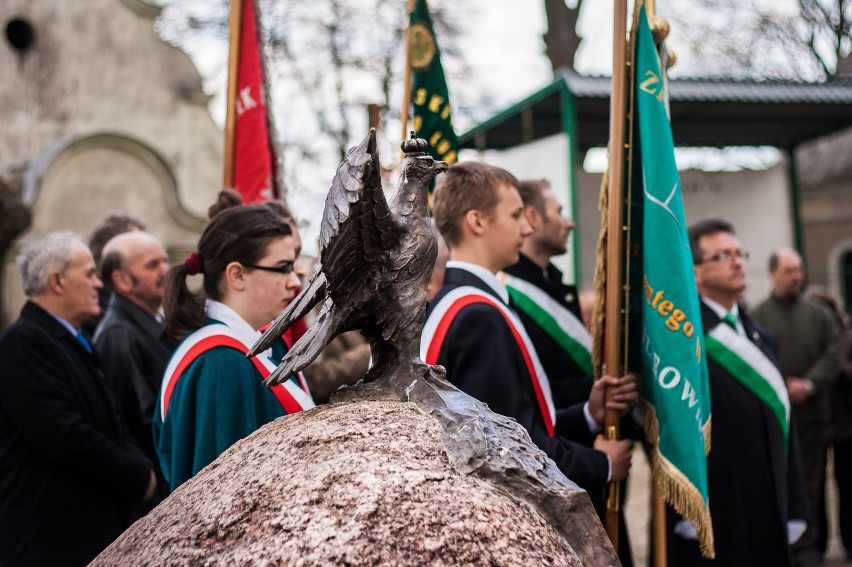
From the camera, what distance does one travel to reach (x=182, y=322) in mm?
3088

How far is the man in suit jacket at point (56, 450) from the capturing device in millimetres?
3707

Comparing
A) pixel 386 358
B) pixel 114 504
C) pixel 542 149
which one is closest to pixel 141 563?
pixel 386 358

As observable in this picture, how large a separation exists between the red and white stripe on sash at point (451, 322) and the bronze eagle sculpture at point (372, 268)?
1022 mm

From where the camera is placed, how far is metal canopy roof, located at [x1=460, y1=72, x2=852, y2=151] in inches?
393

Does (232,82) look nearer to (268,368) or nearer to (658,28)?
(658,28)

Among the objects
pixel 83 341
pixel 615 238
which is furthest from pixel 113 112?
pixel 615 238

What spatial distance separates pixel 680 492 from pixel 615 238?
967 mm

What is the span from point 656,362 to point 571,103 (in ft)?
19.8

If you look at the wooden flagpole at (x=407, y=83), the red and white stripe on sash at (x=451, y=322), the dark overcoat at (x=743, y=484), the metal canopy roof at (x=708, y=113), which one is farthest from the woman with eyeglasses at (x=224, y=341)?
the metal canopy roof at (x=708, y=113)

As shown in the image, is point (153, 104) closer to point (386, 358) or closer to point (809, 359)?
point (809, 359)

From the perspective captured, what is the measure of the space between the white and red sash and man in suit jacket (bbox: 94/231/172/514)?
1518mm

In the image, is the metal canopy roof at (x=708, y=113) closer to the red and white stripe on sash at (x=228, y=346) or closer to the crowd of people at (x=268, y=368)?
the crowd of people at (x=268, y=368)

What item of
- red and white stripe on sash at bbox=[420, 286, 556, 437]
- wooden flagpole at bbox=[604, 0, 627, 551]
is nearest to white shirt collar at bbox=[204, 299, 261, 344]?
red and white stripe on sash at bbox=[420, 286, 556, 437]

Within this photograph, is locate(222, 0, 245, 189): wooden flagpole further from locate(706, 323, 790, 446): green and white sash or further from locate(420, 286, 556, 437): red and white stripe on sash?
locate(706, 323, 790, 446): green and white sash
